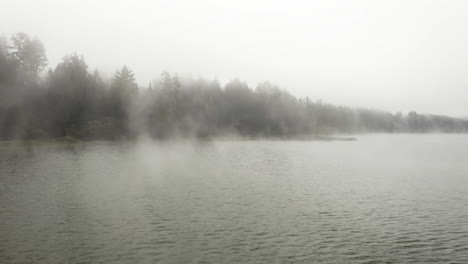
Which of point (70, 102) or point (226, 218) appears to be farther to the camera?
point (70, 102)

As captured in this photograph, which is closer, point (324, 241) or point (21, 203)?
point (324, 241)

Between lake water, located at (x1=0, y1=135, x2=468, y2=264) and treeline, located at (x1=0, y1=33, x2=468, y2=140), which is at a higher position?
treeline, located at (x1=0, y1=33, x2=468, y2=140)

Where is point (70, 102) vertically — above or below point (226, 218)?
above

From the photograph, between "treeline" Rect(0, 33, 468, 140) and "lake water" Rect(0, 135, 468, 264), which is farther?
"treeline" Rect(0, 33, 468, 140)

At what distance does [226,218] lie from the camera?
1363 inches

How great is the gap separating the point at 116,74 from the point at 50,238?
169 meters

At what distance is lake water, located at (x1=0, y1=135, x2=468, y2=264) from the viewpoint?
2523 centimetres

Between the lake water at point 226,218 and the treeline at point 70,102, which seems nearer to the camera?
the lake water at point 226,218

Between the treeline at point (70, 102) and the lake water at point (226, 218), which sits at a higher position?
the treeline at point (70, 102)

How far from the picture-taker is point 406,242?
93.7 ft

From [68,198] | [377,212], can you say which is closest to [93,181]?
[68,198]

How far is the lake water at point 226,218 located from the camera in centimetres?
2523

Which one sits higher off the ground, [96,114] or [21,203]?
[96,114]

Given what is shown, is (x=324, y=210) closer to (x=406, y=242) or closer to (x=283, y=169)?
(x=406, y=242)
